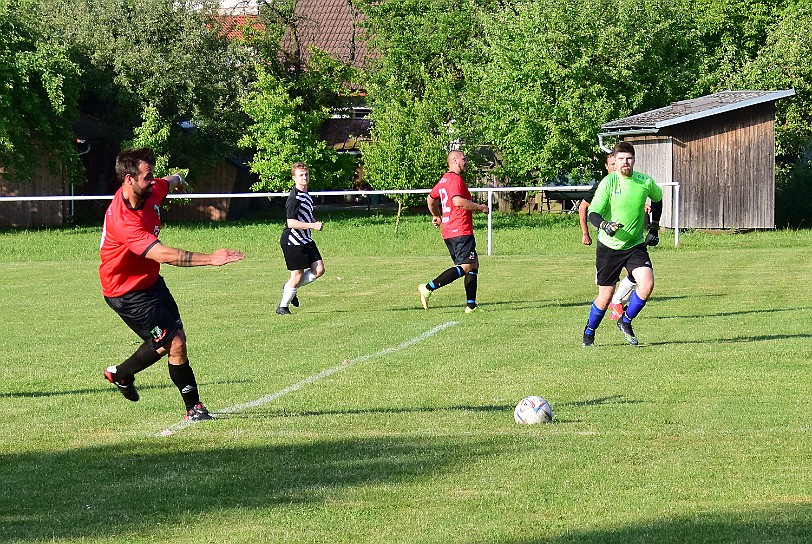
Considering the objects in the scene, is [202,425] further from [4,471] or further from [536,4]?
[536,4]

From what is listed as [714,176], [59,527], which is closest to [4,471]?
[59,527]

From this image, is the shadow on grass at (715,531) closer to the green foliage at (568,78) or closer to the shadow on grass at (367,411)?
the shadow on grass at (367,411)

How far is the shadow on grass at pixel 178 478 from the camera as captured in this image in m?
5.91

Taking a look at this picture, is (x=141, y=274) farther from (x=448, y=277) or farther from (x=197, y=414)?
(x=448, y=277)

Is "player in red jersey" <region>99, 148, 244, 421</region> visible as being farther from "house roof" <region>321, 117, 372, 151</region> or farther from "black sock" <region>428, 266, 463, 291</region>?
"house roof" <region>321, 117, 372, 151</region>

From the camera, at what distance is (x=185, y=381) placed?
333 inches

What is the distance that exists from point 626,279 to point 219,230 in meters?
22.9

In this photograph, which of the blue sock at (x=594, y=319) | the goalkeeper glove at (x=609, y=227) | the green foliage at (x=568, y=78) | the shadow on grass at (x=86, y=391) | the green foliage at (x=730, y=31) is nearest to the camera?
the shadow on grass at (x=86, y=391)

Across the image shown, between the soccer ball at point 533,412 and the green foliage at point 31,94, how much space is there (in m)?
29.3

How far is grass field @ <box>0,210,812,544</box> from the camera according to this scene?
5.82m

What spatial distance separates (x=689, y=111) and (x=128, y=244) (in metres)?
26.3

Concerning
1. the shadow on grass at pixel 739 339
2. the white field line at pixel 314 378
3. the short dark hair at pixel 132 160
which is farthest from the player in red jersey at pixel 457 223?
the short dark hair at pixel 132 160

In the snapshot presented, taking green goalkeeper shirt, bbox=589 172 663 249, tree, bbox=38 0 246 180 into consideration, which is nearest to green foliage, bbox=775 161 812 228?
tree, bbox=38 0 246 180

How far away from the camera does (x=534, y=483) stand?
6492 millimetres
